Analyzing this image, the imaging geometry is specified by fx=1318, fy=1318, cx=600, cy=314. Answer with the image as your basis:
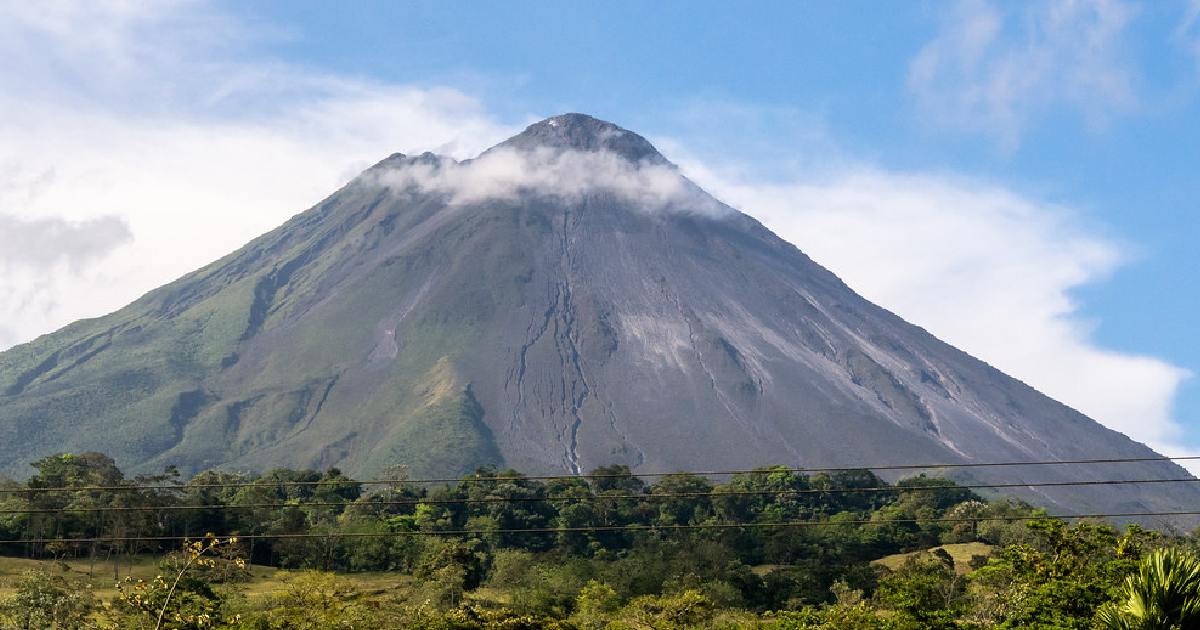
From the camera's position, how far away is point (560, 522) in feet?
267

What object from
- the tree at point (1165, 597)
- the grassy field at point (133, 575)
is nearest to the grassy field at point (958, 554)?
the grassy field at point (133, 575)

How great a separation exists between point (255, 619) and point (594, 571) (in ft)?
84.7

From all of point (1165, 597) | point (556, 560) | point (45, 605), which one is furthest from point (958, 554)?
point (1165, 597)

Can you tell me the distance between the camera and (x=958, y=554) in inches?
2876

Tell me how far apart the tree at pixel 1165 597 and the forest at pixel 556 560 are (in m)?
0.02

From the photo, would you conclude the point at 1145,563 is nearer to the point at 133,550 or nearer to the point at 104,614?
the point at 104,614

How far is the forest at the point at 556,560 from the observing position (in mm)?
33719

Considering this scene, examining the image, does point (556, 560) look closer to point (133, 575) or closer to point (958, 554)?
point (133, 575)

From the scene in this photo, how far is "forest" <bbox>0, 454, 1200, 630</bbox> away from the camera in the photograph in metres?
33.7

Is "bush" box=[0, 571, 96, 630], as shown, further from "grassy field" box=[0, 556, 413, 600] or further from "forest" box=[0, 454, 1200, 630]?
"grassy field" box=[0, 556, 413, 600]

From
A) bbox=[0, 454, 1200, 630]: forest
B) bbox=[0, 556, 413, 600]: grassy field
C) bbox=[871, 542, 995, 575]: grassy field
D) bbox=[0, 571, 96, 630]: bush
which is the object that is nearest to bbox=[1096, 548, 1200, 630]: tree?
bbox=[0, 454, 1200, 630]: forest

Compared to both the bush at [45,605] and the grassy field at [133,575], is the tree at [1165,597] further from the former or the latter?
the grassy field at [133,575]

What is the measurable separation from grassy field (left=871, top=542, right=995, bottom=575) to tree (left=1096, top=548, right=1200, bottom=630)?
53.7 m

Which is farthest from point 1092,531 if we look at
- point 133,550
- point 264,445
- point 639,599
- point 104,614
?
point 264,445
